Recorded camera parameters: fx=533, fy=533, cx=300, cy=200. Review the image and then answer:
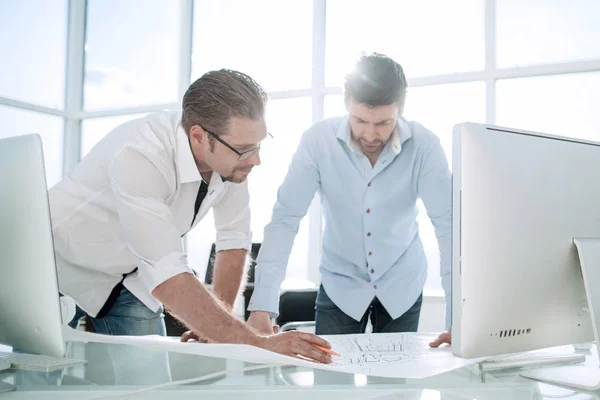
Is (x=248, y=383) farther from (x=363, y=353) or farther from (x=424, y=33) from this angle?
(x=424, y=33)

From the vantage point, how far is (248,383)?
3.20ft

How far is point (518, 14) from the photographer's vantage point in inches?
175

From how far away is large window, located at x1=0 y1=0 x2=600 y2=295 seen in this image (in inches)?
172

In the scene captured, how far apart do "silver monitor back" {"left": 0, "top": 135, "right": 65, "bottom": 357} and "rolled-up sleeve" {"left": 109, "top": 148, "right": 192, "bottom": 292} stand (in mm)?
404

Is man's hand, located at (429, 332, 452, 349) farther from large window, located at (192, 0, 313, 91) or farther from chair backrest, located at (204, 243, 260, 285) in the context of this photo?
large window, located at (192, 0, 313, 91)

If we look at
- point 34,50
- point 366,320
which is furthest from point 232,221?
point 34,50

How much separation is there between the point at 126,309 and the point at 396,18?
3.88m

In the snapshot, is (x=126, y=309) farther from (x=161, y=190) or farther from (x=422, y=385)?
(x=422, y=385)

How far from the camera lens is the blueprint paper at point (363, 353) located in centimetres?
103

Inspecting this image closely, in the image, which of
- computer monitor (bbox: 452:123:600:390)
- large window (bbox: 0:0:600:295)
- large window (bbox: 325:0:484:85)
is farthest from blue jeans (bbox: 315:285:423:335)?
large window (bbox: 325:0:484:85)

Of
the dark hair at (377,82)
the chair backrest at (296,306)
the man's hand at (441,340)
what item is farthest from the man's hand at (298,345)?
the chair backrest at (296,306)

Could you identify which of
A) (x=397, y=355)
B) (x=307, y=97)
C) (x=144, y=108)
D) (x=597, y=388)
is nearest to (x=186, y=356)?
(x=397, y=355)

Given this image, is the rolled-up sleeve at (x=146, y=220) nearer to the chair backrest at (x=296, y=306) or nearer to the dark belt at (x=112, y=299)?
the dark belt at (x=112, y=299)

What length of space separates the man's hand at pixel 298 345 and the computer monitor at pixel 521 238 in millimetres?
305
